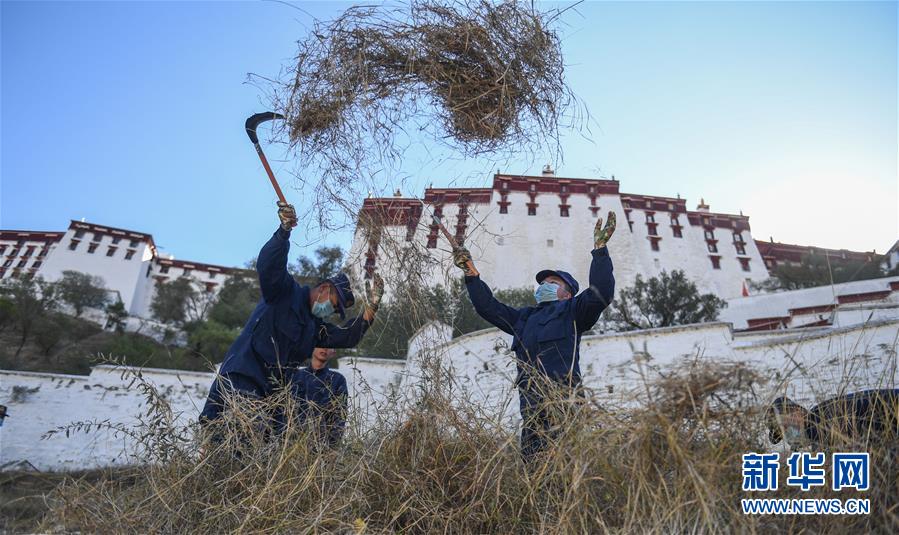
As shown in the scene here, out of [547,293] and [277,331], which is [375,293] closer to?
[277,331]

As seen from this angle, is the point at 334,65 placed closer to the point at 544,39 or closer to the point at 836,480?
the point at 544,39

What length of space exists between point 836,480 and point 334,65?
403 centimetres

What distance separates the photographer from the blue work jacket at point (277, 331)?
382 centimetres

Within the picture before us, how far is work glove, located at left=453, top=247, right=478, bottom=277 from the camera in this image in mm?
4371

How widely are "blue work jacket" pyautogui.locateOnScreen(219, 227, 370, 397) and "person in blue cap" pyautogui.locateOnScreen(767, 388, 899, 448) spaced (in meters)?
2.75

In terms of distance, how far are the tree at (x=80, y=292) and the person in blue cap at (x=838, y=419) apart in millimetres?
41757

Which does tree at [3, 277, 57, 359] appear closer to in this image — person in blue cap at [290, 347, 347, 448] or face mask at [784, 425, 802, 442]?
person in blue cap at [290, 347, 347, 448]

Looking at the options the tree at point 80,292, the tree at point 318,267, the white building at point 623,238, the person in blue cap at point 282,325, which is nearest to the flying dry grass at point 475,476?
the person in blue cap at point 282,325

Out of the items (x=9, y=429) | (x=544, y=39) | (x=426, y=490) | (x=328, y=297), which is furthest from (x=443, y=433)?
(x=9, y=429)

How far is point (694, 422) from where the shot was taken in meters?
1.97

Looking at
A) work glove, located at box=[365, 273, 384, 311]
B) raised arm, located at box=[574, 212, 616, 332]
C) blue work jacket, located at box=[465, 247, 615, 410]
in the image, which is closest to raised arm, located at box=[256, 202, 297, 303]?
work glove, located at box=[365, 273, 384, 311]

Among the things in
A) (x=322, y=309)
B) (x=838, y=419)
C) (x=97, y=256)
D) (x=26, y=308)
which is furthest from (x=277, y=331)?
(x=97, y=256)

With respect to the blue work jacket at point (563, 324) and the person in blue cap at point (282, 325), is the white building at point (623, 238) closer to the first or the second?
the person in blue cap at point (282, 325)

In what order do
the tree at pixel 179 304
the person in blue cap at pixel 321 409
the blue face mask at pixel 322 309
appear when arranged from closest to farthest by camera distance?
the person in blue cap at pixel 321 409 → the blue face mask at pixel 322 309 → the tree at pixel 179 304
